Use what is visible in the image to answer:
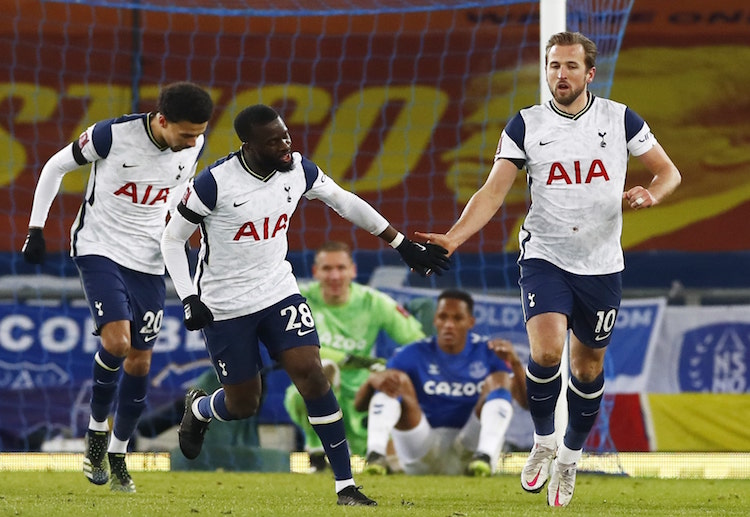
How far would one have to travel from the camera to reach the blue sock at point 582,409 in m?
6.32

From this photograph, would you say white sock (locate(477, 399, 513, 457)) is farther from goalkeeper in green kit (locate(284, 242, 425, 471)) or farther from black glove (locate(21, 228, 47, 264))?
black glove (locate(21, 228, 47, 264))

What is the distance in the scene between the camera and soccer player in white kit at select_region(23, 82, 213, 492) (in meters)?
6.81

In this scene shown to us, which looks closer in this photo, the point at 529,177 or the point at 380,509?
the point at 380,509

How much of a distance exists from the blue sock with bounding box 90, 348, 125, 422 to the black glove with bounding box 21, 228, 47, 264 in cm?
61

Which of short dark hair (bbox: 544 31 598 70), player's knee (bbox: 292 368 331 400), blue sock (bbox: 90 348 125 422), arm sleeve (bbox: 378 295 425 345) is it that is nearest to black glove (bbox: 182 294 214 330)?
player's knee (bbox: 292 368 331 400)

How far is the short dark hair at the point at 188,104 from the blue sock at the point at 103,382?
4.41ft

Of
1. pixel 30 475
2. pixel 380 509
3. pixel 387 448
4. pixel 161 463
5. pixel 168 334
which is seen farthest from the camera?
pixel 168 334

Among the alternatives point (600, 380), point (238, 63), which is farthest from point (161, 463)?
point (238, 63)

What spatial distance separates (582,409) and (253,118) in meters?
2.07

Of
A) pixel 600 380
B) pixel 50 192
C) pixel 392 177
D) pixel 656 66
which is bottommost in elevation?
pixel 600 380

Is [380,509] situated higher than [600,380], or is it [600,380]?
[600,380]

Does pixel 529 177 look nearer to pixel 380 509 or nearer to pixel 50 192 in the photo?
pixel 380 509

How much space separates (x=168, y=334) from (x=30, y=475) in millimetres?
2765

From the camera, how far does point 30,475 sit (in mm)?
8547
